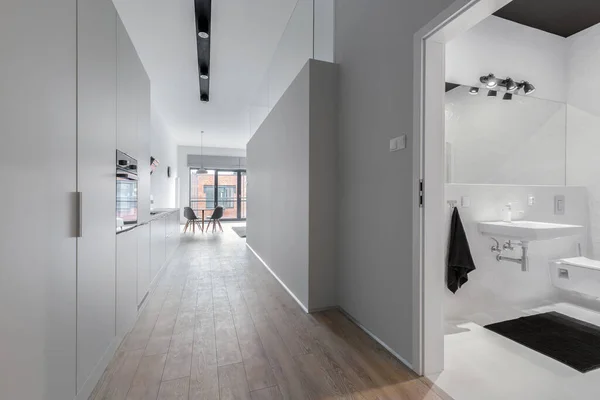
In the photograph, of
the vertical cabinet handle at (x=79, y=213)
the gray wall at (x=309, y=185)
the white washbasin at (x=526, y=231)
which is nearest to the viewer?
the vertical cabinet handle at (x=79, y=213)

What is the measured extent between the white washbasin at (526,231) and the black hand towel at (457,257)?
0.26 metres

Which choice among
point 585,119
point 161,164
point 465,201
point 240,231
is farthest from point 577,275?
point 161,164

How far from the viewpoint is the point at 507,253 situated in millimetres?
2570

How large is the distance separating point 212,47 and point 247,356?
3.97 metres

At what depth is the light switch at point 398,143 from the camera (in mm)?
1734

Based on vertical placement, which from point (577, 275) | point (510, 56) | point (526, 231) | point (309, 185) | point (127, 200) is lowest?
point (577, 275)

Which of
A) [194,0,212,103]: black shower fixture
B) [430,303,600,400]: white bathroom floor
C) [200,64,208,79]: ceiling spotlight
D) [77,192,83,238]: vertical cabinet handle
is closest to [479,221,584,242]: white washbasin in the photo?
[430,303,600,400]: white bathroom floor

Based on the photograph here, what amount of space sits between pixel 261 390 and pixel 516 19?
383cm

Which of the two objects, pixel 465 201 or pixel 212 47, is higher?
pixel 212 47

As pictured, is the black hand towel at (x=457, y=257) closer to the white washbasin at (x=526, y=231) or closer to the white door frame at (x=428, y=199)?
the white washbasin at (x=526, y=231)

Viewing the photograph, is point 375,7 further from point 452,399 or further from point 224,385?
point 224,385

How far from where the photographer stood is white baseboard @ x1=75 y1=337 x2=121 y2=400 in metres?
1.38

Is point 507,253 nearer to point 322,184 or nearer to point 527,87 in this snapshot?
point 527,87

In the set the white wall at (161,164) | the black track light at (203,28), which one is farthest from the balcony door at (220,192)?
the black track light at (203,28)
